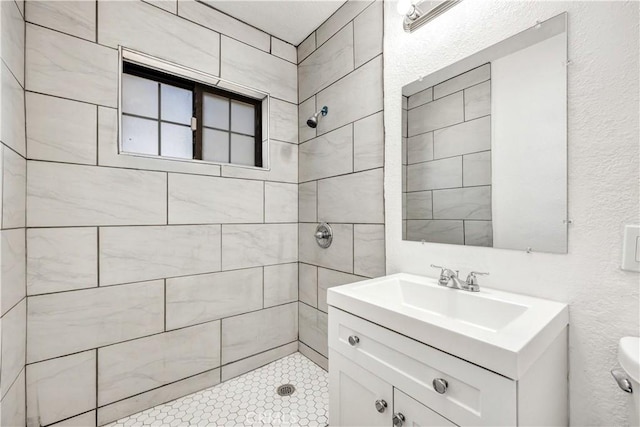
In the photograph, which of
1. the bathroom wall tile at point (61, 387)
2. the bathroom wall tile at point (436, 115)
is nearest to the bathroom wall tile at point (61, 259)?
the bathroom wall tile at point (61, 387)

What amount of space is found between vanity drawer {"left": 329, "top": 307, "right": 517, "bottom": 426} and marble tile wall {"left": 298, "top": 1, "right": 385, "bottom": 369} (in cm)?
57

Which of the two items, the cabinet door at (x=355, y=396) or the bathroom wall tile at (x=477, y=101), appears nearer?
the cabinet door at (x=355, y=396)

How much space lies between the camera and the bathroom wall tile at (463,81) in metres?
1.15

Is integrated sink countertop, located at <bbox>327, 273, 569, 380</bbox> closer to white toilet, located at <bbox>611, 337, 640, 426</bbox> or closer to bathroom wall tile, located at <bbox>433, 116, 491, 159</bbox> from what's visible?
white toilet, located at <bbox>611, 337, 640, 426</bbox>

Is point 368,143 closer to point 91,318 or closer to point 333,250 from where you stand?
point 333,250

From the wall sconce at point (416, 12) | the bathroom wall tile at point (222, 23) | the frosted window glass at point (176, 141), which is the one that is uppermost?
the bathroom wall tile at point (222, 23)

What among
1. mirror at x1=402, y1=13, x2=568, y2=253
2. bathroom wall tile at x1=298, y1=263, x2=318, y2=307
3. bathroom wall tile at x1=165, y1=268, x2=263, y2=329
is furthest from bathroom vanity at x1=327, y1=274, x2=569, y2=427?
bathroom wall tile at x1=165, y1=268, x2=263, y2=329

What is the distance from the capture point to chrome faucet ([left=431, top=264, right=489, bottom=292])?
43.2 inches

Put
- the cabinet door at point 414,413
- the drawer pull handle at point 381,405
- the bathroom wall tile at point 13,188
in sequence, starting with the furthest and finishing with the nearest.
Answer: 1. the bathroom wall tile at point 13,188
2. the drawer pull handle at point 381,405
3. the cabinet door at point 414,413

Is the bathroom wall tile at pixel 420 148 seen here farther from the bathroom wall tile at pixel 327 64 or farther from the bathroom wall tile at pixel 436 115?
the bathroom wall tile at pixel 327 64

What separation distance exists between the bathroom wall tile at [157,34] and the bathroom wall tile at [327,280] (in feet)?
4.87

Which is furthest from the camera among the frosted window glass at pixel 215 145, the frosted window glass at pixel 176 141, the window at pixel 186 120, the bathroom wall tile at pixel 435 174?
the frosted window glass at pixel 215 145

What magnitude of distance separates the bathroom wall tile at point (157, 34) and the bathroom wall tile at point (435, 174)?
4.58 ft

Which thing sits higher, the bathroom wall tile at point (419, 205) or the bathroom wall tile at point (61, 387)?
the bathroom wall tile at point (419, 205)
